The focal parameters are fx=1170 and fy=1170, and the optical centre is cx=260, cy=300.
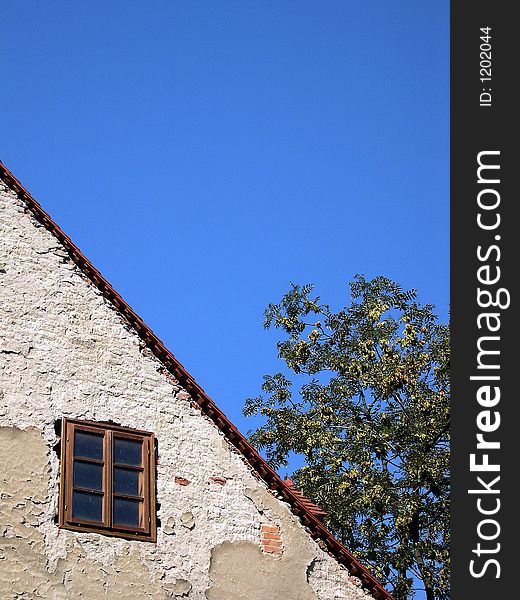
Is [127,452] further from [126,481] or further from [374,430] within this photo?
[374,430]

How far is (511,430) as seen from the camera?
47.5ft

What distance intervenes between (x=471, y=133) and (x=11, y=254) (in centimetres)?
633

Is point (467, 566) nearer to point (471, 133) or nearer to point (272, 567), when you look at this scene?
point (272, 567)

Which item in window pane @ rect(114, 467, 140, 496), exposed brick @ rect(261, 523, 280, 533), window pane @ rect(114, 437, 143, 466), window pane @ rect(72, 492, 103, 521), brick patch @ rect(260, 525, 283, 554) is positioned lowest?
brick patch @ rect(260, 525, 283, 554)

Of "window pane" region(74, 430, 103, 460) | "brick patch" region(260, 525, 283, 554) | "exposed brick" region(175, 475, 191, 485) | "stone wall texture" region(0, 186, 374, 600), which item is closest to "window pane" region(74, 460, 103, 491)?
"window pane" region(74, 430, 103, 460)

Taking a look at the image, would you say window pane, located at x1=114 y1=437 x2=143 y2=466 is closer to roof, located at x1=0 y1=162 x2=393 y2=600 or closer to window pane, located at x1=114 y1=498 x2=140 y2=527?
window pane, located at x1=114 y1=498 x2=140 y2=527

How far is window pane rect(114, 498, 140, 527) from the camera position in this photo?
559 inches

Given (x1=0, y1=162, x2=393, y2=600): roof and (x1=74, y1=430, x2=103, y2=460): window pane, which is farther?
(x1=0, y1=162, x2=393, y2=600): roof

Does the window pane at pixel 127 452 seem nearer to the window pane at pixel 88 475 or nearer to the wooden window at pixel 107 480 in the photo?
the wooden window at pixel 107 480

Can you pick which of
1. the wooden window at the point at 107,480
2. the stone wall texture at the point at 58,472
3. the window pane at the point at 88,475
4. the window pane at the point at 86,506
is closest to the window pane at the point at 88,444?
the wooden window at the point at 107,480

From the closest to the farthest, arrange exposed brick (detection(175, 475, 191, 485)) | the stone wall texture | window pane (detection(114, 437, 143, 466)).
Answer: the stone wall texture < window pane (detection(114, 437, 143, 466)) < exposed brick (detection(175, 475, 191, 485))

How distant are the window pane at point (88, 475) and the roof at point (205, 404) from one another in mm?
1842

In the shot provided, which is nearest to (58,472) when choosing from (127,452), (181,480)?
(127,452)

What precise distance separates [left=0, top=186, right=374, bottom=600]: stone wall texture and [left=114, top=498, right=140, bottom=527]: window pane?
291mm
